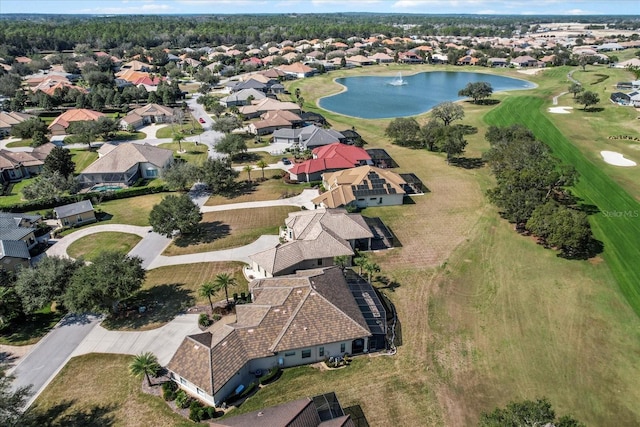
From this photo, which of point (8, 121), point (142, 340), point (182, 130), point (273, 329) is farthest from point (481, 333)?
point (8, 121)

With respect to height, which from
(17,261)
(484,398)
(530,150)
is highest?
(530,150)

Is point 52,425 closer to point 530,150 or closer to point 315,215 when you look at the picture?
point 315,215

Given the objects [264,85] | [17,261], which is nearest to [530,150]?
[17,261]

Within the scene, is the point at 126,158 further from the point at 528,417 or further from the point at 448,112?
the point at 528,417

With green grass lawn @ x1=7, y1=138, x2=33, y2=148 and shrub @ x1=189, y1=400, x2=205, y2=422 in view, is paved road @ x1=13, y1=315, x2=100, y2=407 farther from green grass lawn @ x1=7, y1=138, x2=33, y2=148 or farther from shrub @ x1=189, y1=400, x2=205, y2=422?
green grass lawn @ x1=7, y1=138, x2=33, y2=148

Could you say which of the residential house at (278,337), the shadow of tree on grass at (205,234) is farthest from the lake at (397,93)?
the residential house at (278,337)

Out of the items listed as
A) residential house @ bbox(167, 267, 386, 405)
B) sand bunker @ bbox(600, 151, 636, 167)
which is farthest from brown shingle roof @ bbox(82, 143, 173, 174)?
sand bunker @ bbox(600, 151, 636, 167)
